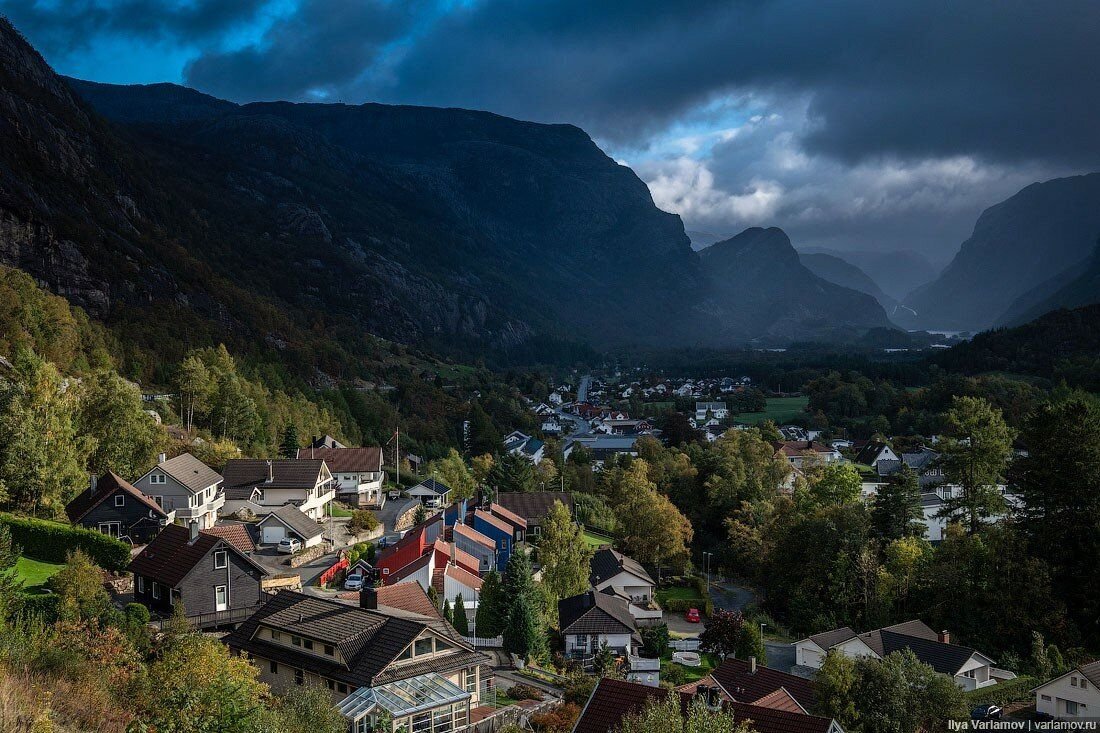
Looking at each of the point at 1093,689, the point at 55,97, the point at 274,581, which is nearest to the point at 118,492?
the point at 274,581

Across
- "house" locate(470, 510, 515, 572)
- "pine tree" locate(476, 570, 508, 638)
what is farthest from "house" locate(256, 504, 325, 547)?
"pine tree" locate(476, 570, 508, 638)

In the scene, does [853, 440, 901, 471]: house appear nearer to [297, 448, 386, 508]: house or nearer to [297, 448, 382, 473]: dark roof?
[297, 448, 386, 508]: house

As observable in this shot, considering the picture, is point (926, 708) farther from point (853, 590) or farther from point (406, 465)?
point (406, 465)

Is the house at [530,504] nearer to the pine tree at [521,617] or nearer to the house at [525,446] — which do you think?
the pine tree at [521,617]

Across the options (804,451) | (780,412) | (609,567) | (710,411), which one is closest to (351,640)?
(609,567)

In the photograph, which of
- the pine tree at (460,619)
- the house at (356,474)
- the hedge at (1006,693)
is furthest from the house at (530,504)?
the hedge at (1006,693)
